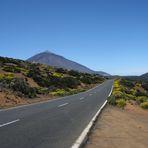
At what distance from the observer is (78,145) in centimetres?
1003

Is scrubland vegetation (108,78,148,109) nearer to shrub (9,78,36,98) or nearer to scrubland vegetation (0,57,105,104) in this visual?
scrubland vegetation (0,57,105,104)

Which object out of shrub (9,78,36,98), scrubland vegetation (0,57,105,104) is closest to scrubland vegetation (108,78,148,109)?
scrubland vegetation (0,57,105,104)

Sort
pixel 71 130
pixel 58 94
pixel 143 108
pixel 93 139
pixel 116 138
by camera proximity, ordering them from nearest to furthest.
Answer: pixel 93 139 → pixel 116 138 → pixel 71 130 → pixel 143 108 → pixel 58 94

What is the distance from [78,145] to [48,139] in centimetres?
134

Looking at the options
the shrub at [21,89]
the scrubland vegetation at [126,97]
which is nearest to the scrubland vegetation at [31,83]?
the shrub at [21,89]

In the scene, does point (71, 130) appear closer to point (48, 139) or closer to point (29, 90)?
point (48, 139)

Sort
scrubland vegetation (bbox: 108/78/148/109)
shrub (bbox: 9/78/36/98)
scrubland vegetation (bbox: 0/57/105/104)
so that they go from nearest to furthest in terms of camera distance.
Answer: scrubland vegetation (bbox: 108/78/148/109) → shrub (bbox: 9/78/36/98) → scrubland vegetation (bbox: 0/57/105/104)

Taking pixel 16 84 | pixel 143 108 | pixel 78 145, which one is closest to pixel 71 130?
pixel 78 145

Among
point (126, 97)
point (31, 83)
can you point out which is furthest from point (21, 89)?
point (31, 83)

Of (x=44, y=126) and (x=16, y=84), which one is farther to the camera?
(x=16, y=84)

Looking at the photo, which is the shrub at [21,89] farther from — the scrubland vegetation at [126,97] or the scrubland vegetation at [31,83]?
the scrubland vegetation at [126,97]

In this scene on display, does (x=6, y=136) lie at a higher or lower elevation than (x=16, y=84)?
lower

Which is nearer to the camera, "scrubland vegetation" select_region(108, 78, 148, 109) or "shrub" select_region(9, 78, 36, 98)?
"scrubland vegetation" select_region(108, 78, 148, 109)

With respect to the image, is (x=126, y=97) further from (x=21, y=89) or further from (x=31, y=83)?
(x=31, y=83)
